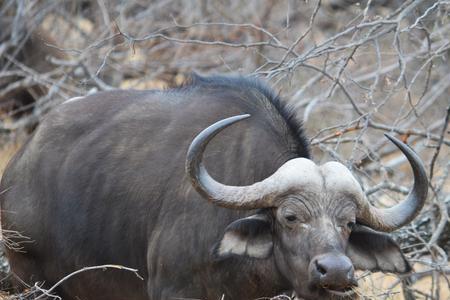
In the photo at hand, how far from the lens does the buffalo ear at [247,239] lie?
4969 mm

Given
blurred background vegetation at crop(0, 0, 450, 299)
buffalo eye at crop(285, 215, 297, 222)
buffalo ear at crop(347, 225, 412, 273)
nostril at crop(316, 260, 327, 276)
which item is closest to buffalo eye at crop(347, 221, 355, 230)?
buffalo ear at crop(347, 225, 412, 273)

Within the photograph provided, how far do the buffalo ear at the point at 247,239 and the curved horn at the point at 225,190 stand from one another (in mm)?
113

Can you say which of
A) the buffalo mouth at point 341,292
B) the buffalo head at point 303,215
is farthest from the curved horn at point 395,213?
the buffalo mouth at point 341,292

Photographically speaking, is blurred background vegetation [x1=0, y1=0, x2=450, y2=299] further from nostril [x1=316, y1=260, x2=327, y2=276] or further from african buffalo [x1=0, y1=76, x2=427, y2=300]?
nostril [x1=316, y1=260, x2=327, y2=276]

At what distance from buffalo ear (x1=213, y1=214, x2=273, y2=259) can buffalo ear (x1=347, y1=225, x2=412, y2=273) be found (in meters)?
0.47

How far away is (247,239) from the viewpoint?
199 inches

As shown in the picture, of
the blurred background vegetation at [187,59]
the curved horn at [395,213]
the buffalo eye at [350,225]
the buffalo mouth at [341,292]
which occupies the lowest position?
the buffalo mouth at [341,292]

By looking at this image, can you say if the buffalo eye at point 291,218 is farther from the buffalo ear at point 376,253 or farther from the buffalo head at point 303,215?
the buffalo ear at point 376,253

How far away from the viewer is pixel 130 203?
227 inches

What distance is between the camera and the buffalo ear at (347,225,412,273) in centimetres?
522

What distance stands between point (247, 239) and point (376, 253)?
2.40ft

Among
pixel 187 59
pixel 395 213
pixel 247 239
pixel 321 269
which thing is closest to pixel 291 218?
pixel 247 239

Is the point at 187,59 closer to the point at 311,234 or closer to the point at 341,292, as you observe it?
the point at 311,234

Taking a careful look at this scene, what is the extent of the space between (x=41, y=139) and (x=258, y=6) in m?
6.98
